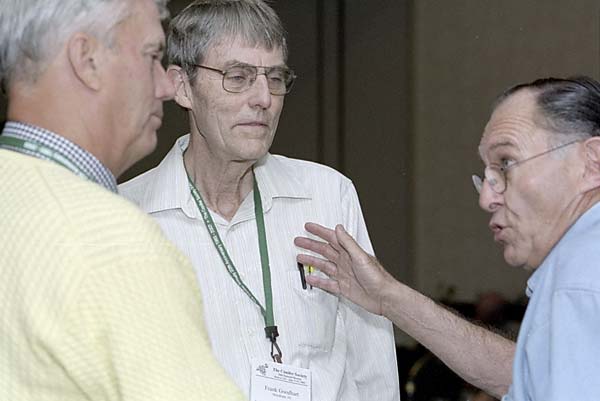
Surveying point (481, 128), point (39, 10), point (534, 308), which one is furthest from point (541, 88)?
point (481, 128)

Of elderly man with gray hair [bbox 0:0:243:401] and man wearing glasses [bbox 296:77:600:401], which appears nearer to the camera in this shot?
elderly man with gray hair [bbox 0:0:243:401]

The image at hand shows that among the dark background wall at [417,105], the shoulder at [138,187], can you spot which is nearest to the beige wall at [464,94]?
the dark background wall at [417,105]

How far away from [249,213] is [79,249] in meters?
1.62

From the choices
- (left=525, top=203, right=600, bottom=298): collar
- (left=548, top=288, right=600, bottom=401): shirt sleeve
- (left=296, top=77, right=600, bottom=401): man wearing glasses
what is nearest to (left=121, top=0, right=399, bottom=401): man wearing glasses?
(left=296, top=77, right=600, bottom=401): man wearing glasses

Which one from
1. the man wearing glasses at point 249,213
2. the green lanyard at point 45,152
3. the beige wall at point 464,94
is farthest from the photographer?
the beige wall at point 464,94

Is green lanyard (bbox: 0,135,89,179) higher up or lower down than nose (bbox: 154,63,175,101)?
lower down

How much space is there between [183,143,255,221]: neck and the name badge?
45cm

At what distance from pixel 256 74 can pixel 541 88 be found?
0.85 m

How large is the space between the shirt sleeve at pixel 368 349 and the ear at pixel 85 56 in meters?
1.66

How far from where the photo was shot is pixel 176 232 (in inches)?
118

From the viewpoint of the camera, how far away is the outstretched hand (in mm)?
2998

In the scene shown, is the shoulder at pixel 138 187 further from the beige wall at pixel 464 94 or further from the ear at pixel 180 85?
the beige wall at pixel 464 94

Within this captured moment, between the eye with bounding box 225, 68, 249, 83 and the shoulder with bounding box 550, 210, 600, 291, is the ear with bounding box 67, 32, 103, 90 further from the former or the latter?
the eye with bounding box 225, 68, 249, 83

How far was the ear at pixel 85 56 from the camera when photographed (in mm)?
1635
